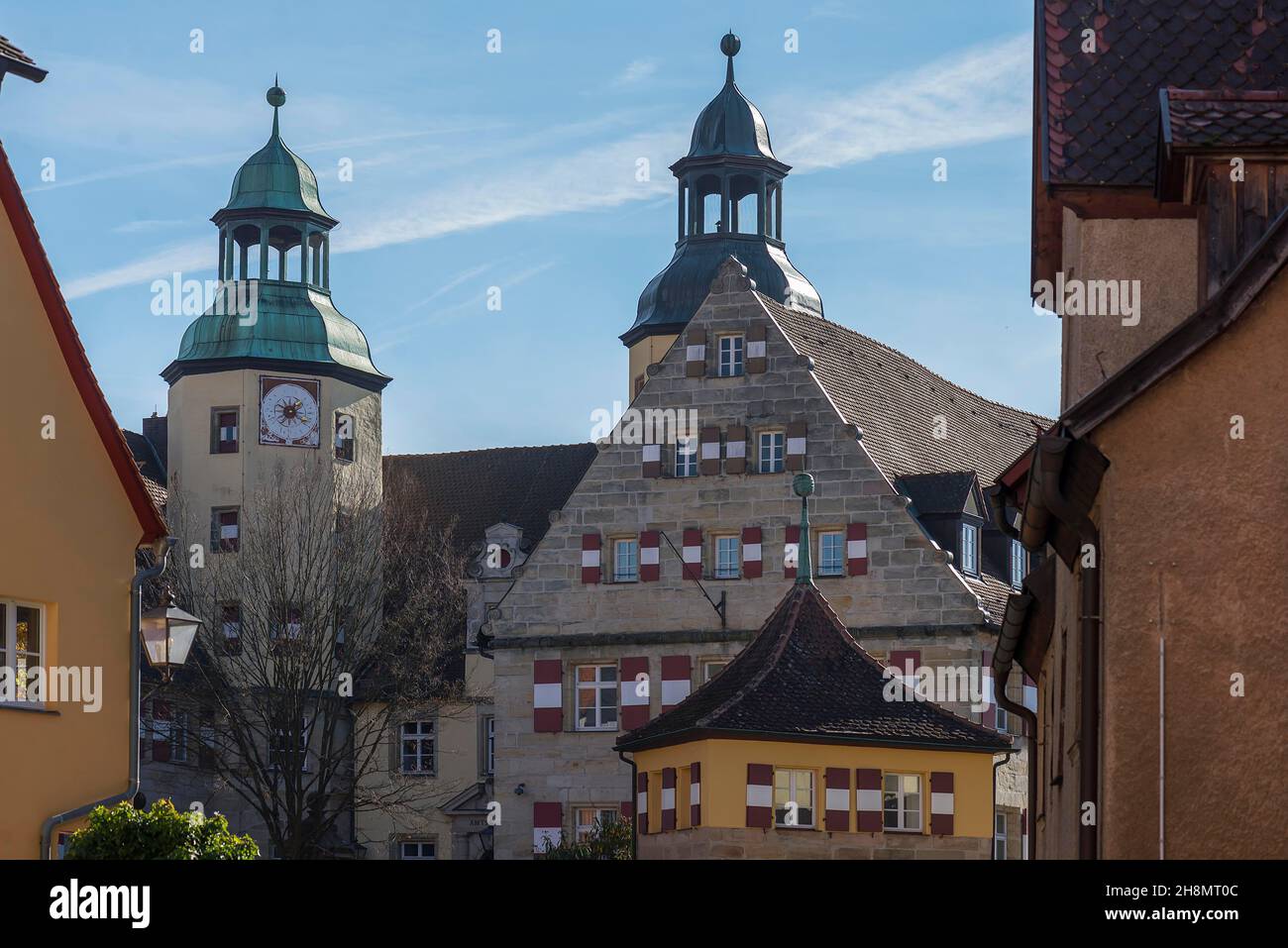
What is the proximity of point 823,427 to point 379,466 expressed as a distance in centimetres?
1785

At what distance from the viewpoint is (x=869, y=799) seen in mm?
30359

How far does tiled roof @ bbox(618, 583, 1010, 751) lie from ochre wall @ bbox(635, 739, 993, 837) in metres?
0.19

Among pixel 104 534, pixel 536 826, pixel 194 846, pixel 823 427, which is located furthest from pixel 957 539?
pixel 194 846

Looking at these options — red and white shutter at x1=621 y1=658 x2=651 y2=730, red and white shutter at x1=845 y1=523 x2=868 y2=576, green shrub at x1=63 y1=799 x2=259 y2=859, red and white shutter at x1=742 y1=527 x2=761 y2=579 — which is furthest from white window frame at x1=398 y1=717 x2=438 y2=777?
green shrub at x1=63 y1=799 x2=259 y2=859

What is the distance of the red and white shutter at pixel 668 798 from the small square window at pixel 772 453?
15.7 m

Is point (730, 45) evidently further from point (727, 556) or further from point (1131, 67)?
point (1131, 67)

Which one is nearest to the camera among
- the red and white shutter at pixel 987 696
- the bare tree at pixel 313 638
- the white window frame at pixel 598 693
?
the red and white shutter at pixel 987 696

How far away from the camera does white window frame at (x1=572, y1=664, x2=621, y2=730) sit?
47219mm

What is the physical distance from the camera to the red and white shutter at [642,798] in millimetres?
32219

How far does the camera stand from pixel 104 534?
2203cm

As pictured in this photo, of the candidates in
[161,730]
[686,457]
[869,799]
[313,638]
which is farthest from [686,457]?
[869,799]

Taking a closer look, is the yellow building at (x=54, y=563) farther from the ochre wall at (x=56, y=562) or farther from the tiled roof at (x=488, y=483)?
the tiled roof at (x=488, y=483)

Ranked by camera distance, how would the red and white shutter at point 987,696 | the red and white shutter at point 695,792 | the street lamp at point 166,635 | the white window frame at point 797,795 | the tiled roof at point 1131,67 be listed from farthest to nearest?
the red and white shutter at point 987,696 → the red and white shutter at point 695,792 → the white window frame at point 797,795 → the street lamp at point 166,635 → the tiled roof at point 1131,67

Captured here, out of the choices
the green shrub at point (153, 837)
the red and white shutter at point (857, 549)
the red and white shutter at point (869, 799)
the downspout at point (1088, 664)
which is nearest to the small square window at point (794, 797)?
the red and white shutter at point (869, 799)
